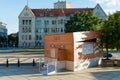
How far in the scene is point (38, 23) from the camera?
108875 millimetres

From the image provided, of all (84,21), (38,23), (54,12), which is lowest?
(84,21)

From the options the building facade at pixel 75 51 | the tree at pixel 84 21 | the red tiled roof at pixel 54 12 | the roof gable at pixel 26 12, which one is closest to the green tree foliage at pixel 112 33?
the building facade at pixel 75 51

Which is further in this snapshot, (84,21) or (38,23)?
(38,23)

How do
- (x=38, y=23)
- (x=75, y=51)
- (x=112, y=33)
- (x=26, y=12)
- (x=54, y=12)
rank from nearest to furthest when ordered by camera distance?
(x=75, y=51) < (x=112, y=33) < (x=26, y=12) < (x=54, y=12) < (x=38, y=23)

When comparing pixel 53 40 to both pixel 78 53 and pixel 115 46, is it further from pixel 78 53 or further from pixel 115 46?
pixel 115 46

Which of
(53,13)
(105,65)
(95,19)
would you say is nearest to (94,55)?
(105,65)

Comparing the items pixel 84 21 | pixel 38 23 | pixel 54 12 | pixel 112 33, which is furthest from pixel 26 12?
pixel 112 33

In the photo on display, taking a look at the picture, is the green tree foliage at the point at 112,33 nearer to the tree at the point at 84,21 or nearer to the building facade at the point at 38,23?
the tree at the point at 84,21

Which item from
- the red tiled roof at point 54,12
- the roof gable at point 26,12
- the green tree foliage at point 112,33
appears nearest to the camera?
the green tree foliage at point 112,33

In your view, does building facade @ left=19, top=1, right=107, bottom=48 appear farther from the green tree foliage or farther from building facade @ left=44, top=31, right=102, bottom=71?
building facade @ left=44, top=31, right=102, bottom=71

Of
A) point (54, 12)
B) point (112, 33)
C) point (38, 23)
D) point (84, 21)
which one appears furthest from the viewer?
point (38, 23)

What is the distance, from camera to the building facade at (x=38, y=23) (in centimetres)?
10706

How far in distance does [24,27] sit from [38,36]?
20.1 feet

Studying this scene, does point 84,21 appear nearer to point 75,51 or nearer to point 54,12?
point 75,51
